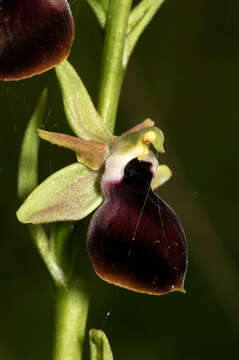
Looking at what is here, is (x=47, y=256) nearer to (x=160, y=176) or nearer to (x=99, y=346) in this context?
(x=99, y=346)

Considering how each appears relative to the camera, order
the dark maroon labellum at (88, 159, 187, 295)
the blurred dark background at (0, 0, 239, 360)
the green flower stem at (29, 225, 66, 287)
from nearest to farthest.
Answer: the dark maroon labellum at (88, 159, 187, 295) < the green flower stem at (29, 225, 66, 287) < the blurred dark background at (0, 0, 239, 360)

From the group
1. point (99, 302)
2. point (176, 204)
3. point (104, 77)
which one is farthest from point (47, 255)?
point (176, 204)

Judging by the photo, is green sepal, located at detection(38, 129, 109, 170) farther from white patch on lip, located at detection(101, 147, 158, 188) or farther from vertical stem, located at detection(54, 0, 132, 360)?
vertical stem, located at detection(54, 0, 132, 360)

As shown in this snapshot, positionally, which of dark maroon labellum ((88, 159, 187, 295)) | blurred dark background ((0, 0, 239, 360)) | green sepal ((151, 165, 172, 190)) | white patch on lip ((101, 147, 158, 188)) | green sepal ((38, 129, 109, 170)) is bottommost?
blurred dark background ((0, 0, 239, 360))

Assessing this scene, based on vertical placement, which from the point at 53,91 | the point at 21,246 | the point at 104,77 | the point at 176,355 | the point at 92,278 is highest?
the point at 104,77

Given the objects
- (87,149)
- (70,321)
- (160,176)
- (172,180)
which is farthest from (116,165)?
(172,180)

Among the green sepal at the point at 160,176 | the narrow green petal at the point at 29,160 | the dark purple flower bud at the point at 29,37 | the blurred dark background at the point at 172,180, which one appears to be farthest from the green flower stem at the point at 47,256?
the blurred dark background at the point at 172,180

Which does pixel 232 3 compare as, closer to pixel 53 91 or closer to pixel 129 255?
pixel 53 91

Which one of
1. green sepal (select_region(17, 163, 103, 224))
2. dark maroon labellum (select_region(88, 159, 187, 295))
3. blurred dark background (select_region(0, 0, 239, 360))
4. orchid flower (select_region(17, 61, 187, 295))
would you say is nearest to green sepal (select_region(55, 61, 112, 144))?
orchid flower (select_region(17, 61, 187, 295))
